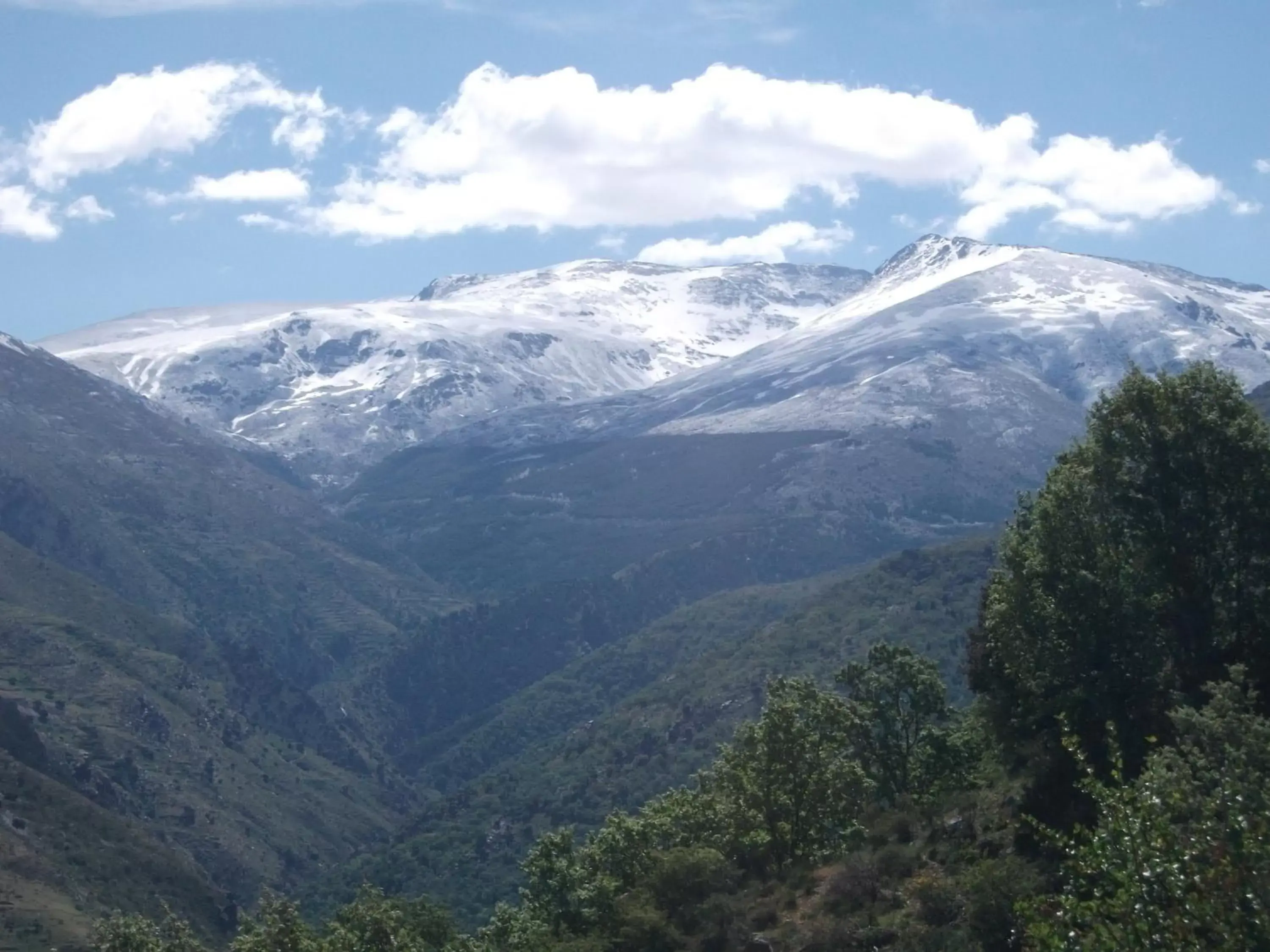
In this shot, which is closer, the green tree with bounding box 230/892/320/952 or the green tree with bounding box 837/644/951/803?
the green tree with bounding box 230/892/320/952

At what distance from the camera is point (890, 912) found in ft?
202

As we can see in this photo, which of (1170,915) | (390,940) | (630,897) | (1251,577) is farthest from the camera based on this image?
(390,940)

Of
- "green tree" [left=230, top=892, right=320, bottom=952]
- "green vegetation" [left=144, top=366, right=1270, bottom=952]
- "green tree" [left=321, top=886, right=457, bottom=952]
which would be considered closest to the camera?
"green vegetation" [left=144, top=366, right=1270, bottom=952]

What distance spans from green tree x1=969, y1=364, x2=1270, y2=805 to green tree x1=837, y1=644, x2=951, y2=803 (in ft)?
67.8

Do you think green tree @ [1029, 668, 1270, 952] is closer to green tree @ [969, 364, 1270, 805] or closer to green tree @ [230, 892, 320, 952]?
green tree @ [969, 364, 1270, 805]

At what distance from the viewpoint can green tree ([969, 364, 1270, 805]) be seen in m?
61.9

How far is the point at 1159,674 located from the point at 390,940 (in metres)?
45.3

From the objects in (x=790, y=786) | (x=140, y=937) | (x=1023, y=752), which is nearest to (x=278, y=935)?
(x=140, y=937)

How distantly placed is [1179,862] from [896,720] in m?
62.2

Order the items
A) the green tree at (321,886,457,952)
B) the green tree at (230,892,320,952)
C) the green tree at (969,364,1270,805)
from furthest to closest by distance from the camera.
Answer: the green tree at (321,886,457,952), the green tree at (230,892,320,952), the green tree at (969,364,1270,805)

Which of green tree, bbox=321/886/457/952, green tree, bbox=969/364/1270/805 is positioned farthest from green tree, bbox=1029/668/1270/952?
green tree, bbox=321/886/457/952

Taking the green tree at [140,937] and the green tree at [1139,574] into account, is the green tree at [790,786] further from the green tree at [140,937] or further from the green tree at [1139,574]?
the green tree at [140,937]

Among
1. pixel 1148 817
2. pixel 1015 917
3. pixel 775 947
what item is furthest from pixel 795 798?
pixel 1148 817

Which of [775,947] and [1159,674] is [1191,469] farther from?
[775,947]
